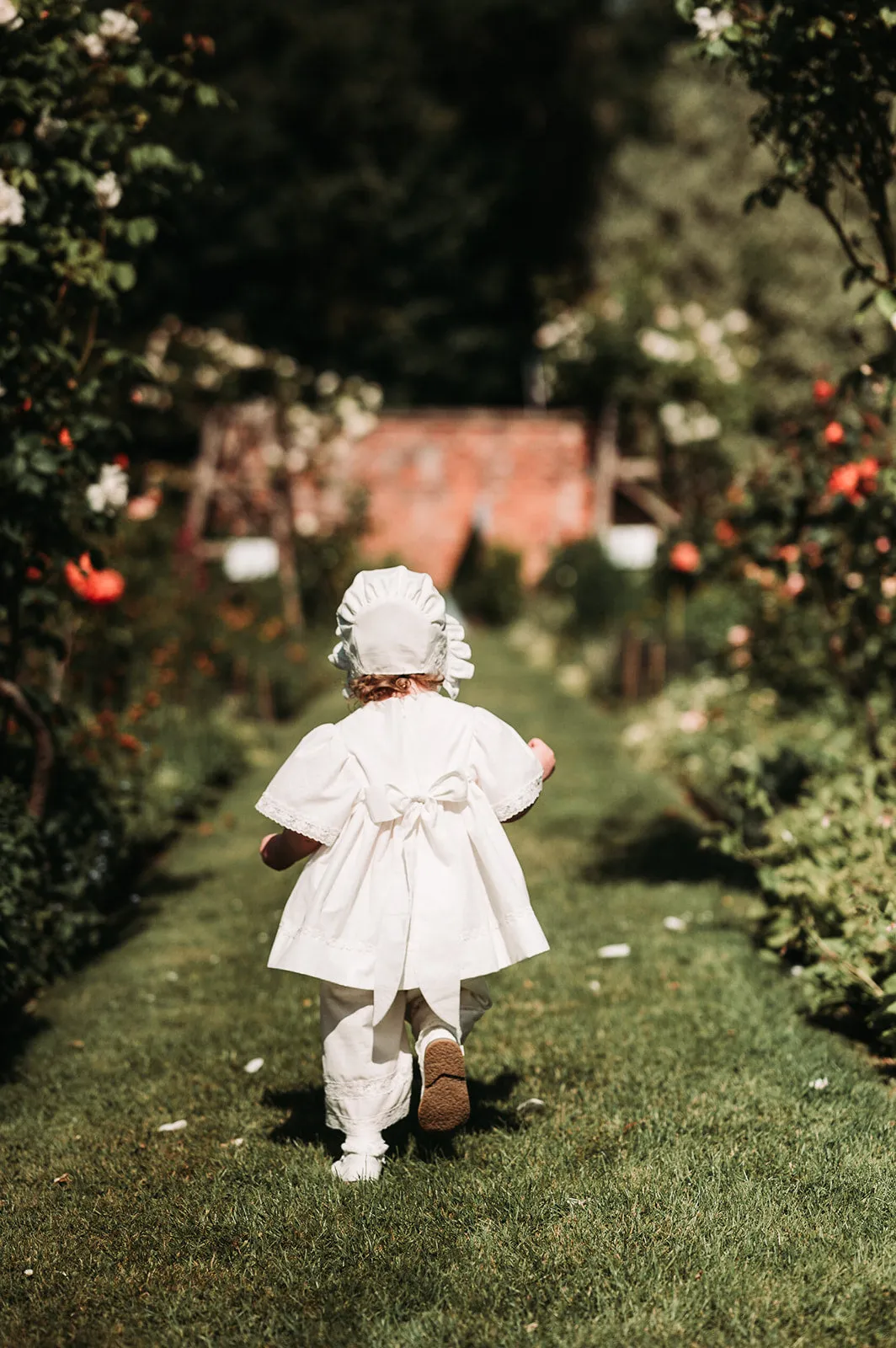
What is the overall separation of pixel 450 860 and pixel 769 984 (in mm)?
1894

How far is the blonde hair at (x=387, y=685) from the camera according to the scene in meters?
3.20

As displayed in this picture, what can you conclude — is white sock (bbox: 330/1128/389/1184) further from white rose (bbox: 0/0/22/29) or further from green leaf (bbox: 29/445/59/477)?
white rose (bbox: 0/0/22/29)

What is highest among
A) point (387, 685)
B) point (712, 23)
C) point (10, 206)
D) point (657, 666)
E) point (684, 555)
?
point (712, 23)

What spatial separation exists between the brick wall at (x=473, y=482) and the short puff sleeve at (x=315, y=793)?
55.9ft

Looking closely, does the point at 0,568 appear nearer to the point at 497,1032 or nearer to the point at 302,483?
the point at 497,1032

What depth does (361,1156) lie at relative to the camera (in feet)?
10.5

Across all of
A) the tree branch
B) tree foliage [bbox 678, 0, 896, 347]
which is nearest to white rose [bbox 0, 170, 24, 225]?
the tree branch

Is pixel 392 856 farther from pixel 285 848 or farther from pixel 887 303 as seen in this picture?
pixel 887 303

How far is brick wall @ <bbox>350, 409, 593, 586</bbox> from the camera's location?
2020 centimetres

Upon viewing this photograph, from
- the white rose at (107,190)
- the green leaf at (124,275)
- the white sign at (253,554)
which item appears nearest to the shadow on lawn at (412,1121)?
the green leaf at (124,275)

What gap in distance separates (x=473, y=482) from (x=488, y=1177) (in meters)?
17.7

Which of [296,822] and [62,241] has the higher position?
[62,241]

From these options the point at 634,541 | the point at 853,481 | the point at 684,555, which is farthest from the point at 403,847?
the point at 634,541

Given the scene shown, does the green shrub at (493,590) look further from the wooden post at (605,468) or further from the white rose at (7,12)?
the white rose at (7,12)
